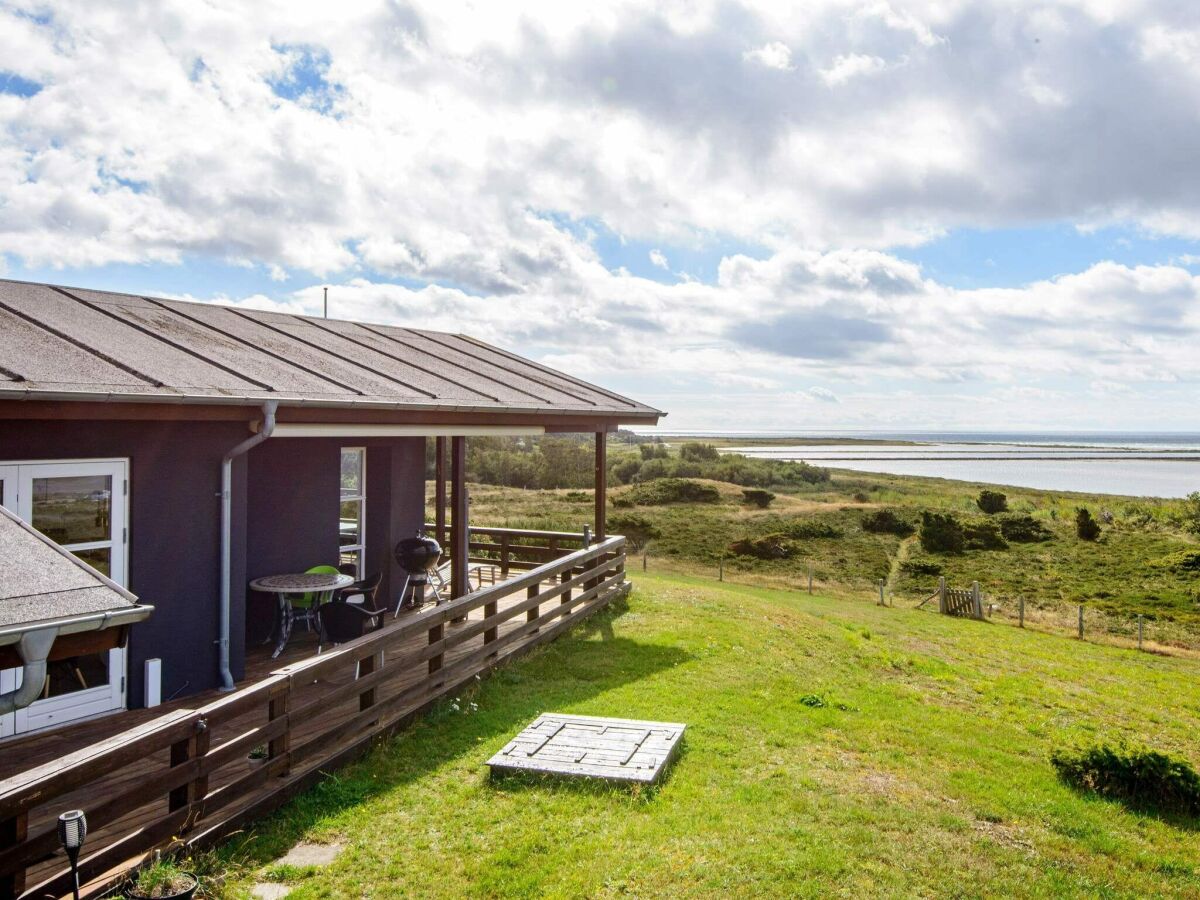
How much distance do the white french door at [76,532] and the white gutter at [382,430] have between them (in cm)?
115

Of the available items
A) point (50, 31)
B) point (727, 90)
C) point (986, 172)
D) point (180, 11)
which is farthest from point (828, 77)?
point (50, 31)

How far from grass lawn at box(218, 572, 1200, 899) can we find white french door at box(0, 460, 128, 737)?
2152 millimetres

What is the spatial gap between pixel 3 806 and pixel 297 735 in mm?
2624

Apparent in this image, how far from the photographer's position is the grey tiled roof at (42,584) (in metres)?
2.11

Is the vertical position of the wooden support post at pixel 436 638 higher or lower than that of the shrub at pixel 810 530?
higher

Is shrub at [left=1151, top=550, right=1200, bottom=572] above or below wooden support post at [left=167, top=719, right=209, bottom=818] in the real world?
below

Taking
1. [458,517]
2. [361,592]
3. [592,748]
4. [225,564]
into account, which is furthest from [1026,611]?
[225,564]

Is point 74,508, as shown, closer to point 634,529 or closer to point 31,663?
point 31,663

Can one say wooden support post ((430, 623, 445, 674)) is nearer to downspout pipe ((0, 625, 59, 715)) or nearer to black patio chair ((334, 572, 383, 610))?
black patio chair ((334, 572, 383, 610))

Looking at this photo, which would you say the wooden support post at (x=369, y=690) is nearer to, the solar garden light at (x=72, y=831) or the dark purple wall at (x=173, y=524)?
the dark purple wall at (x=173, y=524)

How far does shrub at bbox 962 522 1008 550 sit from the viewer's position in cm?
3138

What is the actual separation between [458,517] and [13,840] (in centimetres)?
566

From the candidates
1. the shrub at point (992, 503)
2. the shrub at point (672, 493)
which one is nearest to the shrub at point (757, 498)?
the shrub at point (672, 493)

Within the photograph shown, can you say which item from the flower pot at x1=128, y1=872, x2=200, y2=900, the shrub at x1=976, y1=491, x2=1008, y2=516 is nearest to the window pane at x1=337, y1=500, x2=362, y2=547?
the flower pot at x1=128, y1=872, x2=200, y2=900
